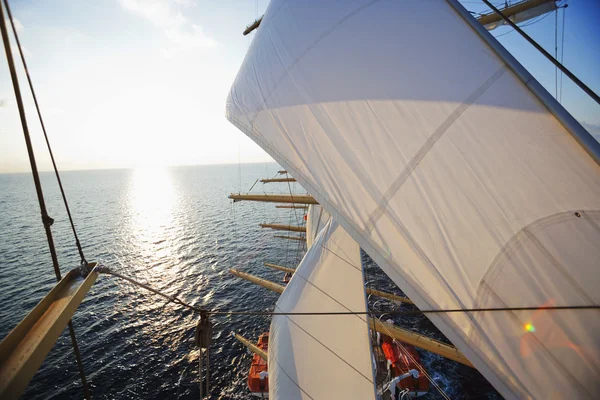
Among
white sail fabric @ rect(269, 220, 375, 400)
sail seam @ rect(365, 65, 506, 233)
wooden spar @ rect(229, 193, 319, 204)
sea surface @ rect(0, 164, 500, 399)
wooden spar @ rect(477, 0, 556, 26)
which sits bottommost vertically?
sea surface @ rect(0, 164, 500, 399)

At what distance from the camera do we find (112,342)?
54.8ft

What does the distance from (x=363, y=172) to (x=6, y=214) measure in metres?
86.8

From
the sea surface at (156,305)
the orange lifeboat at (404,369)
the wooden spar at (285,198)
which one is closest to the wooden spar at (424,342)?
the orange lifeboat at (404,369)

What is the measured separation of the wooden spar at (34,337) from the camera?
5.03 feet

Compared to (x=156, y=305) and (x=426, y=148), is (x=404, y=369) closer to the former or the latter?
(x=426, y=148)

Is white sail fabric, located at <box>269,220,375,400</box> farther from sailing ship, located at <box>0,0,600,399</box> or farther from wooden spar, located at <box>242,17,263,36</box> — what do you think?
wooden spar, located at <box>242,17,263,36</box>

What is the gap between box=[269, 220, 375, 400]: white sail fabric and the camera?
18.3 ft

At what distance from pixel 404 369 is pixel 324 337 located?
35.1 ft

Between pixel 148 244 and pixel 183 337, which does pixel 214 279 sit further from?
pixel 148 244

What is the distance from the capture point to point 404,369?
13172mm

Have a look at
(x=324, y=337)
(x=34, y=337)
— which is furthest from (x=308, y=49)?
(x=324, y=337)

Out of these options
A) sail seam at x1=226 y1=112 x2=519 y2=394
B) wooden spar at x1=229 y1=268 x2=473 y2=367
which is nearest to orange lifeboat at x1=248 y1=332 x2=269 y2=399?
wooden spar at x1=229 y1=268 x2=473 y2=367

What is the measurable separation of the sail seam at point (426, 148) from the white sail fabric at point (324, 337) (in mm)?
4219

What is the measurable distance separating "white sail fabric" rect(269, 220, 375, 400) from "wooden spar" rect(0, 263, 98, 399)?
18.1 feet
